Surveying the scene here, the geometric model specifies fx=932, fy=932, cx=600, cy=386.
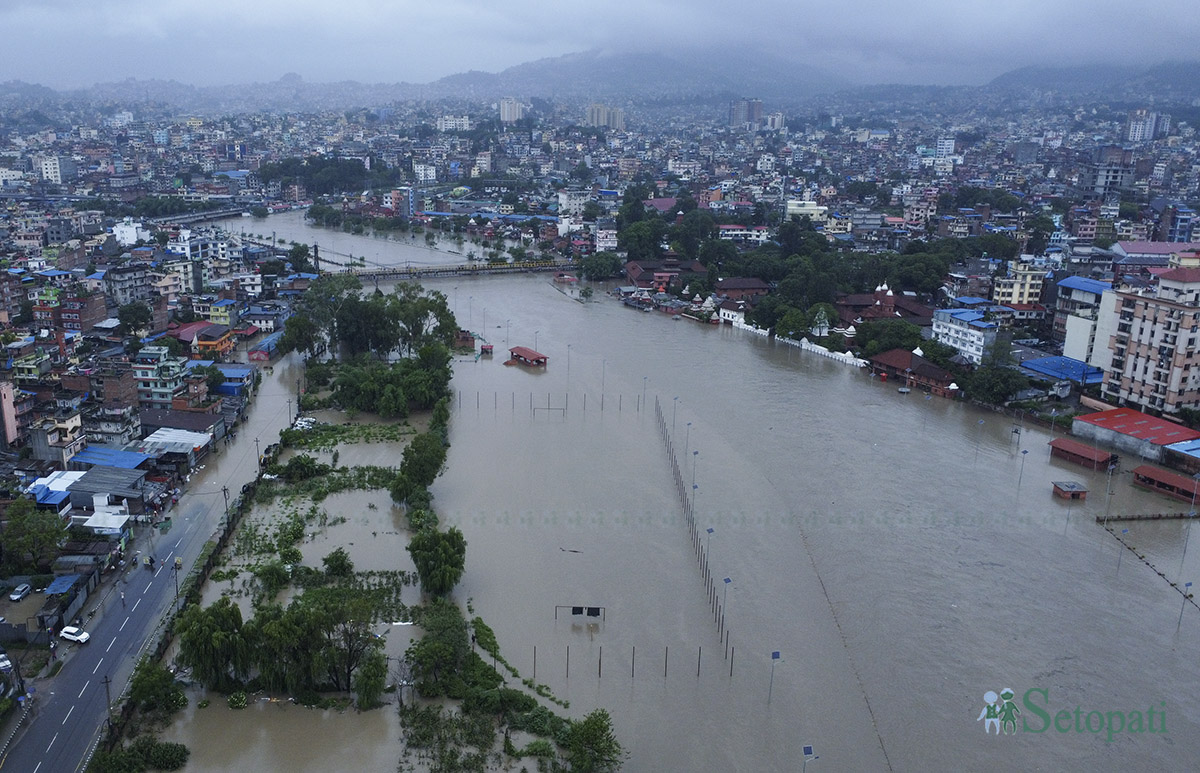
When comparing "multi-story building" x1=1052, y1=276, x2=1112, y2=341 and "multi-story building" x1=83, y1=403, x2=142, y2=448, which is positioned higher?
"multi-story building" x1=1052, y1=276, x2=1112, y2=341

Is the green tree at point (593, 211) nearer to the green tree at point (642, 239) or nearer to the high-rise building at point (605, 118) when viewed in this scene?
the green tree at point (642, 239)

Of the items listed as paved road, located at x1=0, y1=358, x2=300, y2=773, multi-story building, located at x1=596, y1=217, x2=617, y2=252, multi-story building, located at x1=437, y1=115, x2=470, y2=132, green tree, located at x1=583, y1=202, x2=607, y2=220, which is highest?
multi-story building, located at x1=437, y1=115, x2=470, y2=132

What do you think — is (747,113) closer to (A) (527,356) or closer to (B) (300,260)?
(B) (300,260)

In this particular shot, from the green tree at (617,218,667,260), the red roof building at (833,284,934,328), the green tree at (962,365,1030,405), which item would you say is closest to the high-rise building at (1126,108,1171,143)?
the green tree at (617,218,667,260)

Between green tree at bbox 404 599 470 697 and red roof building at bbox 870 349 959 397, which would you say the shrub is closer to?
green tree at bbox 404 599 470 697

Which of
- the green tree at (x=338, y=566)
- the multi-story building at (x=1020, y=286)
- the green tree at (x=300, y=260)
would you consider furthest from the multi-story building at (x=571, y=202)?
the green tree at (x=338, y=566)

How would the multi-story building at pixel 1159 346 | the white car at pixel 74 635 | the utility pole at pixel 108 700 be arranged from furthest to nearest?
the multi-story building at pixel 1159 346 → the white car at pixel 74 635 → the utility pole at pixel 108 700

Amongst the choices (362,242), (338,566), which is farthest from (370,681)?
(362,242)
